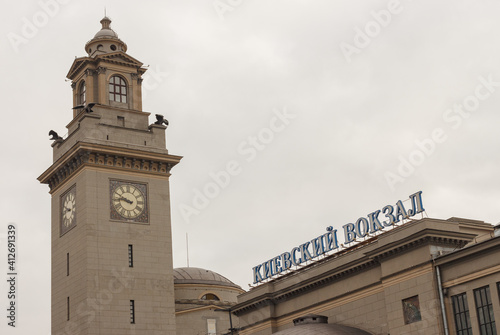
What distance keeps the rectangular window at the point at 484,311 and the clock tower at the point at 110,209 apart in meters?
33.4

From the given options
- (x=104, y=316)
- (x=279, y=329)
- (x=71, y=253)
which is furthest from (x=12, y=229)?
Answer: (x=279, y=329)

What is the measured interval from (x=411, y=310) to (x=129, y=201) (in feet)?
105

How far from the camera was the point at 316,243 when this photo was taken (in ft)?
216

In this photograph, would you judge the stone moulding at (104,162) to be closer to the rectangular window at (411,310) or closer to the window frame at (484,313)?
the rectangular window at (411,310)

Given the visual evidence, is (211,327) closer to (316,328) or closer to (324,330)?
(316,328)

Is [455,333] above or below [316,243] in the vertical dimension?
below

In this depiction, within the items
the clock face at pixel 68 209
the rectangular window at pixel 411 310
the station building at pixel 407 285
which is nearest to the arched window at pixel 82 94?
the clock face at pixel 68 209

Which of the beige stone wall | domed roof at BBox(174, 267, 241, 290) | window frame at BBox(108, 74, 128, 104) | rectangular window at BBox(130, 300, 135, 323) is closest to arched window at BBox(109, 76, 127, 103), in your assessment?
window frame at BBox(108, 74, 128, 104)

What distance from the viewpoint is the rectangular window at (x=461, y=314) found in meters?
51.2

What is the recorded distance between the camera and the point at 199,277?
10044 cm

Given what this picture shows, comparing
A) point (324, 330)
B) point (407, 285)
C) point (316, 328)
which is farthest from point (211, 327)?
point (407, 285)

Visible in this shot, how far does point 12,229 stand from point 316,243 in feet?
89.0

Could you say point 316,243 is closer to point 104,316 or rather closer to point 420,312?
point 420,312

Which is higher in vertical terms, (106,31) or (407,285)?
(106,31)
